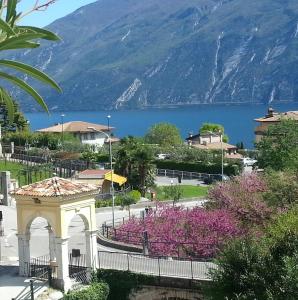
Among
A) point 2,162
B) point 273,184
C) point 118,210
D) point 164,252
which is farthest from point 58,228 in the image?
point 2,162

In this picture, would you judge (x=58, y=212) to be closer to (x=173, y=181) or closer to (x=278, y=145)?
(x=278, y=145)

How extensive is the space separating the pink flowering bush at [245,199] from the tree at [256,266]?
11.0m

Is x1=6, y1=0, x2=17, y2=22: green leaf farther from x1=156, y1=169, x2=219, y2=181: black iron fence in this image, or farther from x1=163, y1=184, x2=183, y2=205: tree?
x1=156, y1=169, x2=219, y2=181: black iron fence

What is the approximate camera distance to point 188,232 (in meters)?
28.6

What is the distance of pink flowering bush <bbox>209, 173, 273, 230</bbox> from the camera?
2789 centimetres

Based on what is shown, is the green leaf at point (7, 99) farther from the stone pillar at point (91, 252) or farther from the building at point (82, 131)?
the building at point (82, 131)

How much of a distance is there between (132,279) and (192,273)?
210 centimetres

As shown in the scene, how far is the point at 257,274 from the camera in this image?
600 inches

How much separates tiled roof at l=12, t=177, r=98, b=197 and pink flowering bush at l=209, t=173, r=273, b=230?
8384mm

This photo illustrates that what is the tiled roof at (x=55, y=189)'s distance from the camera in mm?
21891

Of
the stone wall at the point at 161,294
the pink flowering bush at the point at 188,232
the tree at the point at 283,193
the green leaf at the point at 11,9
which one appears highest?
the green leaf at the point at 11,9

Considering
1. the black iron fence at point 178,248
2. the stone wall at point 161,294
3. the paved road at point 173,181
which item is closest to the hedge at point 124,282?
the stone wall at point 161,294

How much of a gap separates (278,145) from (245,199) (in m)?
22.4

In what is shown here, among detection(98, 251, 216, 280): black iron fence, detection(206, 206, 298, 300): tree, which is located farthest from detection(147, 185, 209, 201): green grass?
detection(206, 206, 298, 300): tree
